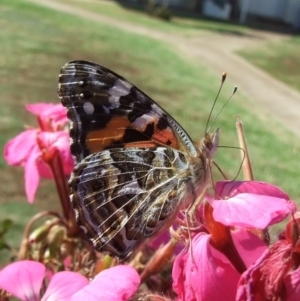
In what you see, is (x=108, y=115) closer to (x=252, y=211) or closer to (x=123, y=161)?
(x=123, y=161)

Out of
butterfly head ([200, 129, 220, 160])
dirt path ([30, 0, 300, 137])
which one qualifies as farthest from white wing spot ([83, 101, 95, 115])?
dirt path ([30, 0, 300, 137])

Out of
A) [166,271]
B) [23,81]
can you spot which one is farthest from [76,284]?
[23,81]

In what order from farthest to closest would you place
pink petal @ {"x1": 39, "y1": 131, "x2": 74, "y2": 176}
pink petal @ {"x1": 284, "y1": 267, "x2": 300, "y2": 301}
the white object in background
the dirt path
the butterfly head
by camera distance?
the white object in background < the dirt path < pink petal @ {"x1": 39, "y1": 131, "x2": 74, "y2": 176} < the butterfly head < pink petal @ {"x1": 284, "y1": 267, "x2": 300, "y2": 301}

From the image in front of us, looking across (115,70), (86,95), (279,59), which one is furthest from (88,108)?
(279,59)

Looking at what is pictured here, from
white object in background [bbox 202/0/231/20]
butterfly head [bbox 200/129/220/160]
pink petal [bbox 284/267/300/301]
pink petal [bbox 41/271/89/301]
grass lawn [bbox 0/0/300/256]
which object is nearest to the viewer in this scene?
pink petal [bbox 284/267/300/301]

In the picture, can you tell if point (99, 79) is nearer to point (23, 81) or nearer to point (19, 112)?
point (19, 112)

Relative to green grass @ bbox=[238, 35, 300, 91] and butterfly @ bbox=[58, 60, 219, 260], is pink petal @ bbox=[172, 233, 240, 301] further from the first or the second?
green grass @ bbox=[238, 35, 300, 91]

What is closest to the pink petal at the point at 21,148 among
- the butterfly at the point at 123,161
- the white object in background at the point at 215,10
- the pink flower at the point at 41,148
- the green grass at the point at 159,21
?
the pink flower at the point at 41,148
